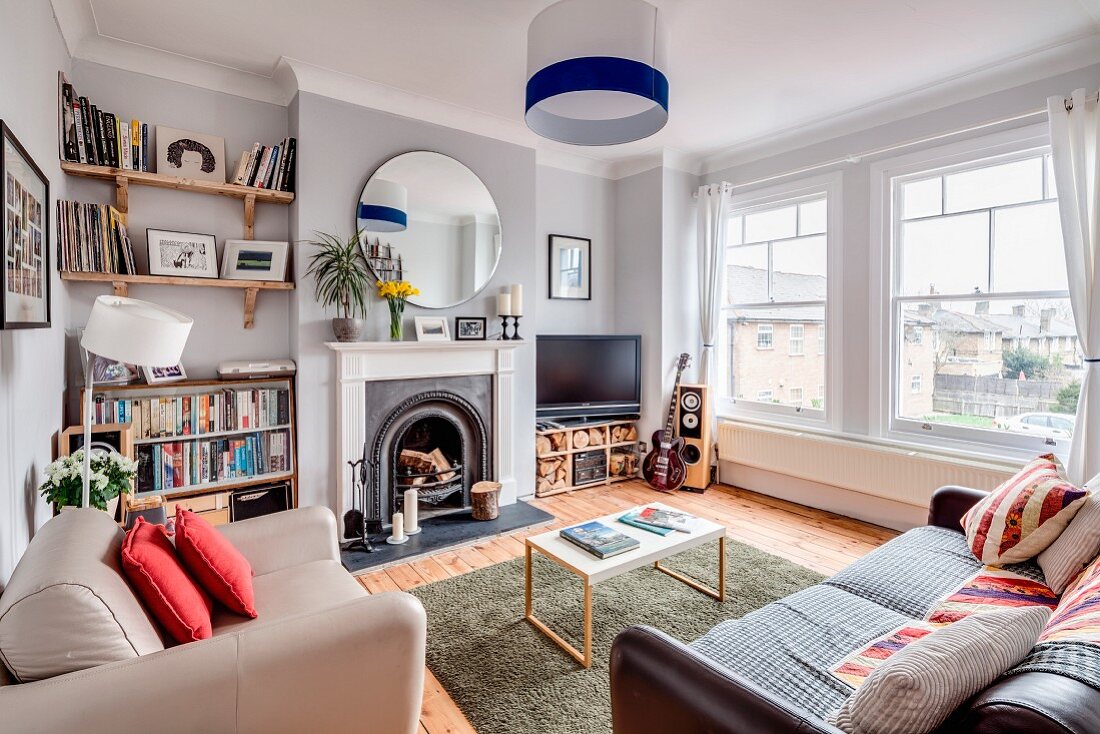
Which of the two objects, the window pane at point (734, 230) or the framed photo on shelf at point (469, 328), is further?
the window pane at point (734, 230)

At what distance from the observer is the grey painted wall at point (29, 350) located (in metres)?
1.61

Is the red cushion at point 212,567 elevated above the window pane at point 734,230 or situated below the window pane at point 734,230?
below

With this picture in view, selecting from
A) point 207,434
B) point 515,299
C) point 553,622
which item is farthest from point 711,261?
point 207,434

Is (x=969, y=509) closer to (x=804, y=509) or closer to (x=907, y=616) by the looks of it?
(x=907, y=616)

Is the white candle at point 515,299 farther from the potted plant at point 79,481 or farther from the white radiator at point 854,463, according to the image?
the potted plant at point 79,481

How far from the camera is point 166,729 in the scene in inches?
43.6

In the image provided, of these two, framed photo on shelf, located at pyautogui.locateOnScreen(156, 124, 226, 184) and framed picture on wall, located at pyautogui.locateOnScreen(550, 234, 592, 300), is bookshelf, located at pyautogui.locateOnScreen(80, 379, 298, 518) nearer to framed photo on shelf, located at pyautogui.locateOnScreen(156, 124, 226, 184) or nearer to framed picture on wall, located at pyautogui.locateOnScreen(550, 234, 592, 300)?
framed photo on shelf, located at pyautogui.locateOnScreen(156, 124, 226, 184)

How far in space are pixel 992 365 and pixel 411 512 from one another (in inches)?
144

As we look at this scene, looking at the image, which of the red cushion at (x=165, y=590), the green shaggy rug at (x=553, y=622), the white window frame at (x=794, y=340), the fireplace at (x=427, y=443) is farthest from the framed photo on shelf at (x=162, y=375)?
the white window frame at (x=794, y=340)

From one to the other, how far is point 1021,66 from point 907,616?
311 cm

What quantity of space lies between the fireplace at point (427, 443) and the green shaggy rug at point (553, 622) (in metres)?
0.87

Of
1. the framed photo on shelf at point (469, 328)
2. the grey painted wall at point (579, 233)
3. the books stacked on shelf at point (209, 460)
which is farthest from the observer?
the grey painted wall at point (579, 233)

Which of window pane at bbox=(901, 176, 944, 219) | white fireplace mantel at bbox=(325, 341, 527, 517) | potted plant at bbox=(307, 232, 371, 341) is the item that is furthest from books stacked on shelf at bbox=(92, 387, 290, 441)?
window pane at bbox=(901, 176, 944, 219)

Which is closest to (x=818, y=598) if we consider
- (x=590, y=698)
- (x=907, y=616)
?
(x=907, y=616)
